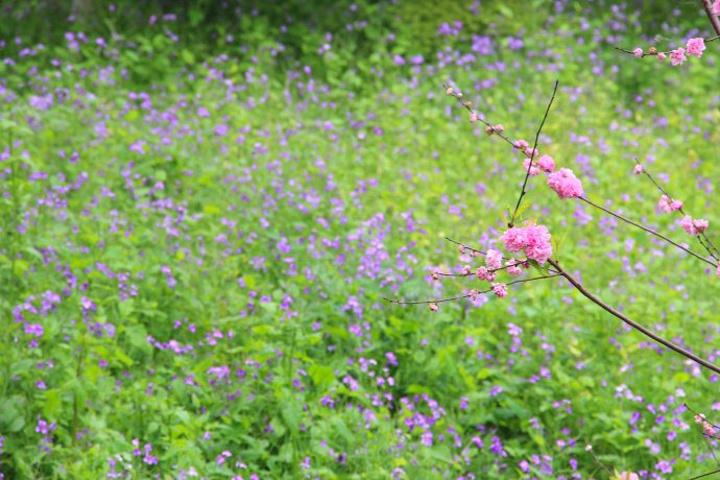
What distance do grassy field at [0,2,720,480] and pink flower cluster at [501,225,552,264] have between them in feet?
0.22

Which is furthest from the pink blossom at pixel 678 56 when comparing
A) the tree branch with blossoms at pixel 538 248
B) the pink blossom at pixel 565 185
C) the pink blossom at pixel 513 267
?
the pink blossom at pixel 513 267

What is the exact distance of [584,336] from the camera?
4.55 metres

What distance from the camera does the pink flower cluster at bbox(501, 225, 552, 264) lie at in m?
1.92

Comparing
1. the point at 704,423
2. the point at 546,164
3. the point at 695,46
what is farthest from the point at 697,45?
the point at 704,423

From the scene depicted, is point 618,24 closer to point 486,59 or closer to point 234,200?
point 486,59

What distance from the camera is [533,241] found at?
1922mm

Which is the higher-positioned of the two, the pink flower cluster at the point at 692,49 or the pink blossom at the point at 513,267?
the pink flower cluster at the point at 692,49

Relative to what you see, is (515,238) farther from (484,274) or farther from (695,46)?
(695,46)

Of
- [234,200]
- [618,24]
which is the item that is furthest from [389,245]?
[618,24]

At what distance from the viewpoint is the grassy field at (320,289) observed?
11.9ft

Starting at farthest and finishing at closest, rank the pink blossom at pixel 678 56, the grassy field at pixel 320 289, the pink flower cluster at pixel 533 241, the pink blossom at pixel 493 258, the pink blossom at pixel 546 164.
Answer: the grassy field at pixel 320 289 → the pink blossom at pixel 678 56 → the pink blossom at pixel 546 164 → the pink blossom at pixel 493 258 → the pink flower cluster at pixel 533 241

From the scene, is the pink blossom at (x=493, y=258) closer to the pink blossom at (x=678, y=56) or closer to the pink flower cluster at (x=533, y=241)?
the pink flower cluster at (x=533, y=241)

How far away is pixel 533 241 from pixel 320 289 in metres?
2.72

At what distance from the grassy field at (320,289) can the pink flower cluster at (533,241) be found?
66 mm
